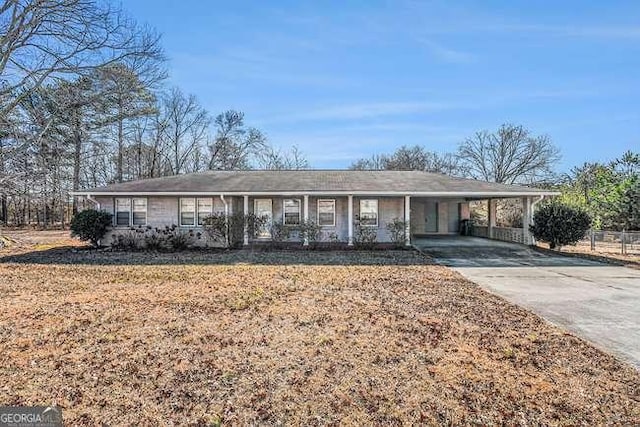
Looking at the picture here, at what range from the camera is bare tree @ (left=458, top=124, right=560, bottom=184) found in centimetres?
4184

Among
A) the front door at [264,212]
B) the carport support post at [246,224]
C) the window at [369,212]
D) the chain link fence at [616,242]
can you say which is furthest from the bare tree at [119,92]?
the chain link fence at [616,242]

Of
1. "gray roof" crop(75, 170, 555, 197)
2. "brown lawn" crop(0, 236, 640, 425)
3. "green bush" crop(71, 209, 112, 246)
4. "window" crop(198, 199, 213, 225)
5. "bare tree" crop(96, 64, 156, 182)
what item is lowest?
"brown lawn" crop(0, 236, 640, 425)

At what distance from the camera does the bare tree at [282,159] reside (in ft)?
142

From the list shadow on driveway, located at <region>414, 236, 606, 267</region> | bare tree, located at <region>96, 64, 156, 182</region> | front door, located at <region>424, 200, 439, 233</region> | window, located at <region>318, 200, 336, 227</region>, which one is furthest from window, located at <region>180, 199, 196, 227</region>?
front door, located at <region>424, 200, 439, 233</region>

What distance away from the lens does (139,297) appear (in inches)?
304

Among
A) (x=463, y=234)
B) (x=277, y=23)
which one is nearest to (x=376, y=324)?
(x=277, y=23)

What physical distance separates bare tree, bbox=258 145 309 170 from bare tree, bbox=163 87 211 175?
6565mm

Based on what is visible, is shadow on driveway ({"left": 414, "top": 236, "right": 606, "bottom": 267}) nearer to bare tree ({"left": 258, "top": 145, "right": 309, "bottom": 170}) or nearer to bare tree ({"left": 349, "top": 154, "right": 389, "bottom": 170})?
bare tree ({"left": 258, "top": 145, "right": 309, "bottom": 170})

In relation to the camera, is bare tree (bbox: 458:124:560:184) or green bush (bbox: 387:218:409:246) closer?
green bush (bbox: 387:218:409:246)

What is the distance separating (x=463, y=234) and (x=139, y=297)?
19806 millimetres

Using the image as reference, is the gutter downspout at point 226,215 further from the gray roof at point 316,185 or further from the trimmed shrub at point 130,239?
the trimmed shrub at point 130,239

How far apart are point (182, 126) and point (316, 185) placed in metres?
27.1

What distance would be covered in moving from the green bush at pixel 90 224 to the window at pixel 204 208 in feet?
11.9

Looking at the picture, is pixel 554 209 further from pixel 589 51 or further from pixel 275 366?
pixel 275 366
